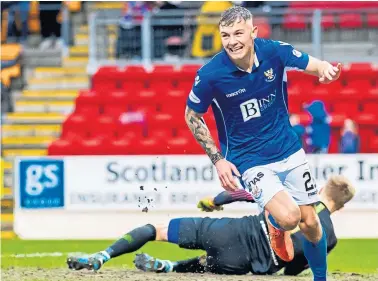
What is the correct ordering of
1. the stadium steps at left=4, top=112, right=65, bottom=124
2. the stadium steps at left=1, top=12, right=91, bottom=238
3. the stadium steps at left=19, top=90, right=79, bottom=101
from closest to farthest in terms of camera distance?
the stadium steps at left=1, top=12, right=91, bottom=238 < the stadium steps at left=4, top=112, right=65, bottom=124 < the stadium steps at left=19, top=90, right=79, bottom=101

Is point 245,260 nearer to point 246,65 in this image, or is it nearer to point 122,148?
point 246,65

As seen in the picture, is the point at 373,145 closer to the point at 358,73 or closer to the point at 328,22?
the point at 358,73

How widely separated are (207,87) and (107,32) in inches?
412

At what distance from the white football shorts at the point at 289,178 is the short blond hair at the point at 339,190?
835mm

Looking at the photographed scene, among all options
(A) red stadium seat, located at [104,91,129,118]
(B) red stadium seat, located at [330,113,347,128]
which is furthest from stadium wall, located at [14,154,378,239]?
(A) red stadium seat, located at [104,91,129,118]

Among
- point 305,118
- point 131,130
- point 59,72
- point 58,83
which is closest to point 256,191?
point 305,118

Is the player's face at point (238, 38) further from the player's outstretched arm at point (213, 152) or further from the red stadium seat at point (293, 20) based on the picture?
the red stadium seat at point (293, 20)

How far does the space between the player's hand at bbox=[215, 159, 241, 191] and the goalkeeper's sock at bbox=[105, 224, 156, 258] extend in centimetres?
135

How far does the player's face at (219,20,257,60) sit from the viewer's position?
770 cm

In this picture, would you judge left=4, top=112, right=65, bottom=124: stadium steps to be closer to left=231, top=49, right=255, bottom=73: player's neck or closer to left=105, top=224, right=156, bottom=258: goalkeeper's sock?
left=105, top=224, right=156, bottom=258: goalkeeper's sock

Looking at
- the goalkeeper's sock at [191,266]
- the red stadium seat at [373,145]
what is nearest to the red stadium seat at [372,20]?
the red stadium seat at [373,145]

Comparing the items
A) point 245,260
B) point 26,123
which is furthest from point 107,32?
point 245,260

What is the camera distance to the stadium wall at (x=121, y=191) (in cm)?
1427

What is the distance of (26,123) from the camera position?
61.2 feet
